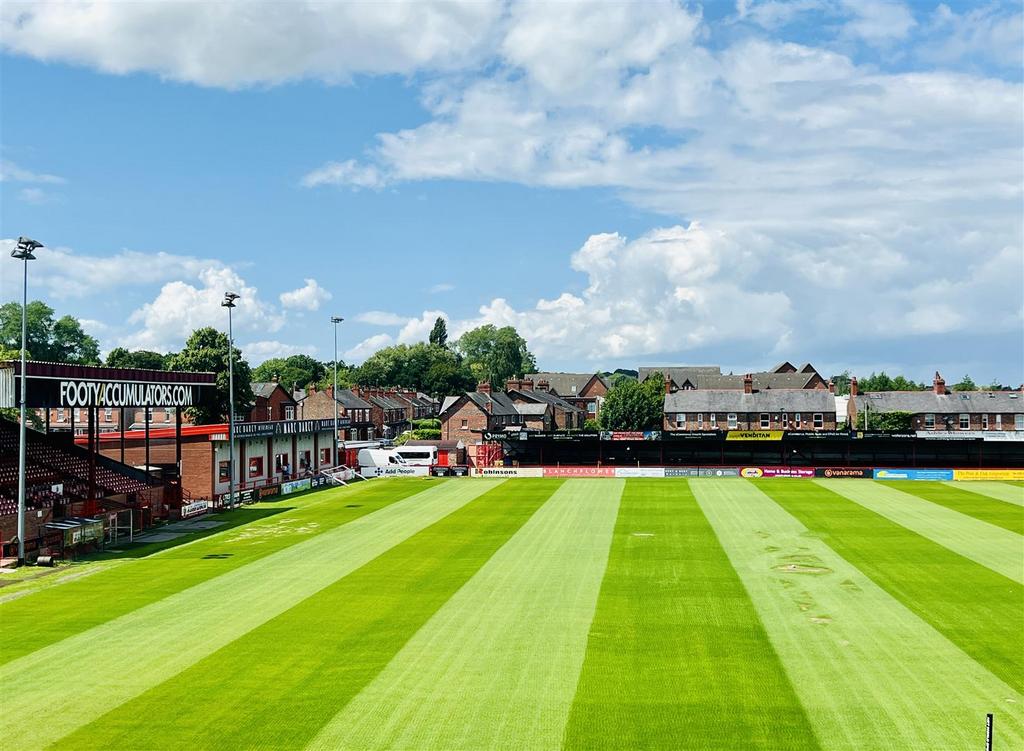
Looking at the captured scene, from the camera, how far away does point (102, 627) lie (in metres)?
27.2

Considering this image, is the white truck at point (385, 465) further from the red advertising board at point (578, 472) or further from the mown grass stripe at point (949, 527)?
the mown grass stripe at point (949, 527)

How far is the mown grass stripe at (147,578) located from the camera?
27.3 meters

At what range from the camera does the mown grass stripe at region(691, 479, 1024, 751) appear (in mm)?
19172

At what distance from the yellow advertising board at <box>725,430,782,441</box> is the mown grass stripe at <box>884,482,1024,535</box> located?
1282cm

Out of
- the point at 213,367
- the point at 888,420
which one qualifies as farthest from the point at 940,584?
the point at 888,420

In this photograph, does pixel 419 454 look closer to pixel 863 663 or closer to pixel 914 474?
pixel 914 474

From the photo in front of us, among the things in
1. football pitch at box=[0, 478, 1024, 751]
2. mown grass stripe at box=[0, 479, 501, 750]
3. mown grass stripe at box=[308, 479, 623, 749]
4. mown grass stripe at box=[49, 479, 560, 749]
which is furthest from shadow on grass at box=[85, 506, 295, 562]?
mown grass stripe at box=[308, 479, 623, 749]

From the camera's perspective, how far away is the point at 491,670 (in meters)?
22.8

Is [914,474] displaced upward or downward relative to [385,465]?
downward

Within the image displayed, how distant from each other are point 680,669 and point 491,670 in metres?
4.77

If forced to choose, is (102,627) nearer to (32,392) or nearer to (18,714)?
(18,714)

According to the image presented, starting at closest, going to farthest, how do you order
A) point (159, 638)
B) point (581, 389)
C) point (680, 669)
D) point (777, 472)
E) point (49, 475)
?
point (680, 669)
point (159, 638)
point (49, 475)
point (777, 472)
point (581, 389)

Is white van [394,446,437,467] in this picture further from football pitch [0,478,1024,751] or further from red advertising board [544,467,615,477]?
football pitch [0,478,1024,751]

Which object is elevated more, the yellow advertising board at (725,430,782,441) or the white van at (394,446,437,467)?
the yellow advertising board at (725,430,782,441)
